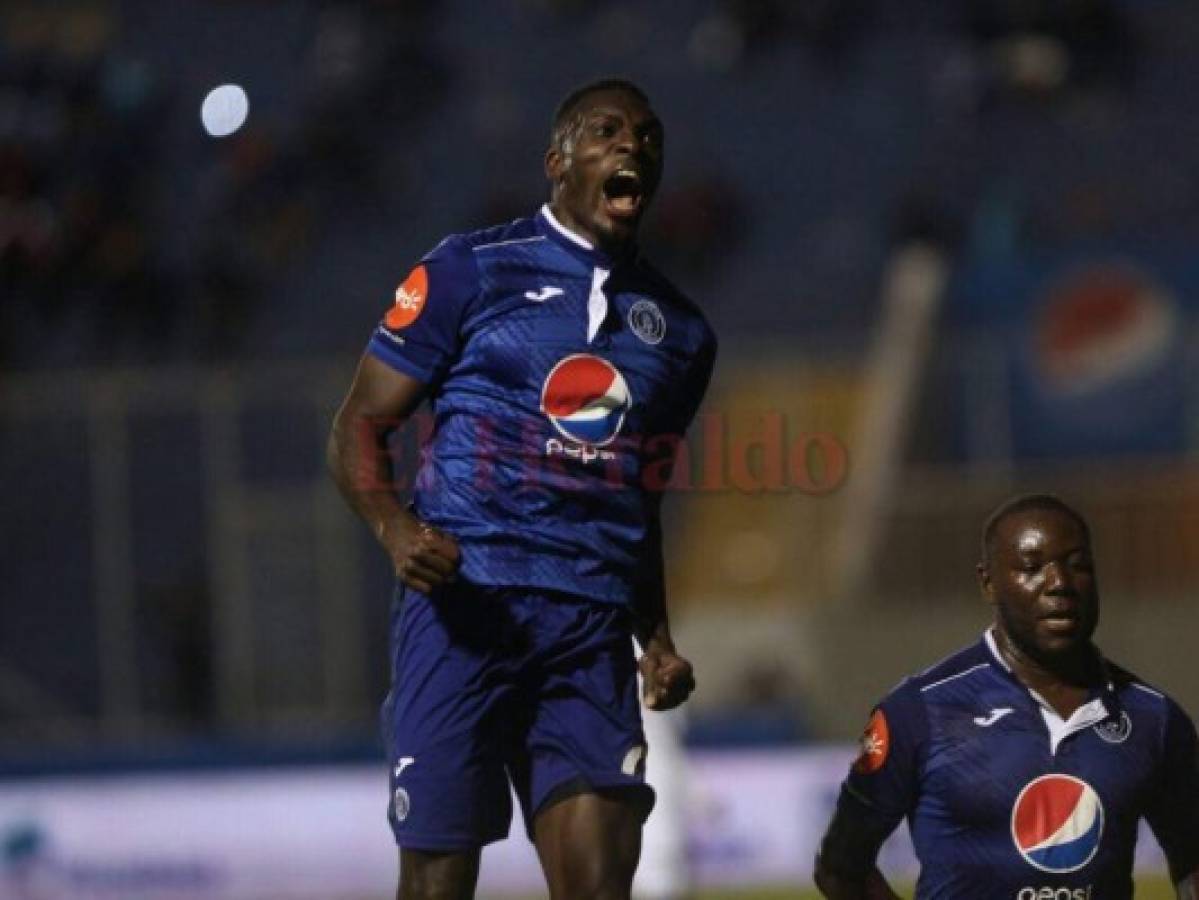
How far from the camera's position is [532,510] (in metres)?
5.53

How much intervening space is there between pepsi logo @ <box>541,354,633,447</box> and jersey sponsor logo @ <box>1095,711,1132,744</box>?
3.54ft

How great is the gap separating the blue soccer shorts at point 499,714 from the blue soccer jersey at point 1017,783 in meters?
→ 0.49

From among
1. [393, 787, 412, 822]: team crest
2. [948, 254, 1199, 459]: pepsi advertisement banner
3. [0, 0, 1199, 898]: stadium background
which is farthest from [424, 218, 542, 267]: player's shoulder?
[948, 254, 1199, 459]: pepsi advertisement banner

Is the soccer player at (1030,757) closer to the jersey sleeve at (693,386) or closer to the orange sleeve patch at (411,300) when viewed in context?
the jersey sleeve at (693,386)

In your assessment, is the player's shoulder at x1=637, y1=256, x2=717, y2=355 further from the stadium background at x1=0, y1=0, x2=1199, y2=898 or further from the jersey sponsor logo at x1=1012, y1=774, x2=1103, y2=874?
the stadium background at x1=0, y1=0, x2=1199, y2=898

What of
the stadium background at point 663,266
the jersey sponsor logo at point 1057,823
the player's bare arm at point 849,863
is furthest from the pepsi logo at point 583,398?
the stadium background at point 663,266

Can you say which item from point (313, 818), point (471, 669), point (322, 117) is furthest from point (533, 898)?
point (471, 669)

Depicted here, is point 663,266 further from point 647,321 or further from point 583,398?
point 583,398

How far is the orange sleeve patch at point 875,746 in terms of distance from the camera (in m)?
5.30

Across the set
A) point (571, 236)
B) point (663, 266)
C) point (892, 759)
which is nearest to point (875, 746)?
point (892, 759)

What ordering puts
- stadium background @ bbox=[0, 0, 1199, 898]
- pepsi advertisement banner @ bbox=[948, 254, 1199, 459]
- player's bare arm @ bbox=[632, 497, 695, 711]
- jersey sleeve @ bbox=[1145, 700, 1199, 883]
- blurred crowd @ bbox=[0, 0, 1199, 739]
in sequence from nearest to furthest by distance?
1. jersey sleeve @ bbox=[1145, 700, 1199, 883]
2. player's bare arm @ bbox=[632, 497, 695, 711]
3. stadium background @ bbox=[0, 0, 1199, 898]
4. pepsi advertisement banner @ bbox=[948, 254, 1199, 459]
5. blurred crowd @ bbox=[0, 0, 1199, 739]

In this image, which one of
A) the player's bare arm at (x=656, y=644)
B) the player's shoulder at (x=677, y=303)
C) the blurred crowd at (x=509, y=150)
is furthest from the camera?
the blurred crowd at (x=509, y=150)

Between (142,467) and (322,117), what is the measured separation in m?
2.84

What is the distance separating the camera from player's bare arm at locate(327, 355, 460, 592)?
17.5ft
